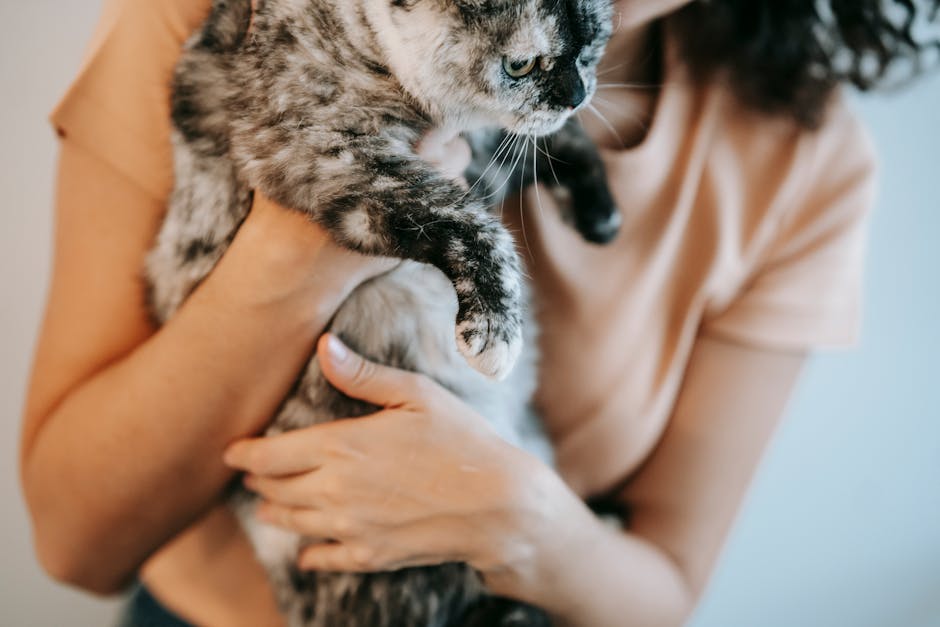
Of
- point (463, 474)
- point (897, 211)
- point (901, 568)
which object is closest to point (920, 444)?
point (901, 568)

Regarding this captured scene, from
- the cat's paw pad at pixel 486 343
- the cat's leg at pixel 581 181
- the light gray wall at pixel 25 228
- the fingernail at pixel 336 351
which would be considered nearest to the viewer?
the cat's paw pad at pixel 486 343

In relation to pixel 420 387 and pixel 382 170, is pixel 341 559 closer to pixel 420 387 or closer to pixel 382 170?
pixel 420 387

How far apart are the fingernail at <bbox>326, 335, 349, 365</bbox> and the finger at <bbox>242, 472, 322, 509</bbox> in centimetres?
13

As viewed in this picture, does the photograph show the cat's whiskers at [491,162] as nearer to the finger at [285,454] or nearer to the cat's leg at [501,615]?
the finger at [285,454]

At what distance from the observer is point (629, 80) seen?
2.81 feet

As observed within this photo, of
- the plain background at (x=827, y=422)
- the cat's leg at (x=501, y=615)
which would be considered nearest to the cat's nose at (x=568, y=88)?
the cat's leg at (x=501, y=615)

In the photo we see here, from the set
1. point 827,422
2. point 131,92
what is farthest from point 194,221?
point 827,422

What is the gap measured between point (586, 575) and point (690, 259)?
17.5 inches

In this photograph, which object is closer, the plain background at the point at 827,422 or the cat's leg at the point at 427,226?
the cat's leg at the point at 427,226

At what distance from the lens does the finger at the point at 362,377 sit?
25.0 inches

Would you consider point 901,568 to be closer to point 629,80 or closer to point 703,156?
point 703,156

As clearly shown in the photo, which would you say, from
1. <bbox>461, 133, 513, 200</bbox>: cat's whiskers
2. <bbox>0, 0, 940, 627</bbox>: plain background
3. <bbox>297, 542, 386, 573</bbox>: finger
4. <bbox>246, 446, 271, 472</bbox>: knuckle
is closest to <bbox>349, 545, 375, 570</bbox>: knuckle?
<bbox>297, 542, 386, 573</bbox>: finger

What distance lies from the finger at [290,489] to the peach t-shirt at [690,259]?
1.22 feet

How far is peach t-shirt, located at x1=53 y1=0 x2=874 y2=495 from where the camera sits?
0.82m
